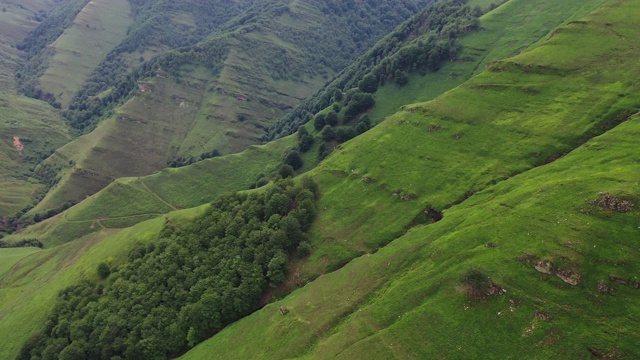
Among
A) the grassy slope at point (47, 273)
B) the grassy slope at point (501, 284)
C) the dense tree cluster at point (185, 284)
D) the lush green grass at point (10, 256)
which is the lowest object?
the lush green grass at point (10, 256)

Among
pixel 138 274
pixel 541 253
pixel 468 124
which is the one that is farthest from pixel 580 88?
pixel 138 274

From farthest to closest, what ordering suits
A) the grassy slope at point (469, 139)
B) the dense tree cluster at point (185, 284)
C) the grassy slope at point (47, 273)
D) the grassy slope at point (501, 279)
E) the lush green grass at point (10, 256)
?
1. the lush green grass at point (10, 256)
2. the grassy slope at point (47, 273)
3. the grassy slope at point (469, 139)
4. the dense tree cluster at point (185, 284)
5. the grassy slope at point (501, 279)

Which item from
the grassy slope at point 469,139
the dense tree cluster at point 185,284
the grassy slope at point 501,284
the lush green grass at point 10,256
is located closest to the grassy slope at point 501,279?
the grassy slope at point 501,284

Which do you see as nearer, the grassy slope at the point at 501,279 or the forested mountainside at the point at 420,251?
the grassy slope at the point at 501,279

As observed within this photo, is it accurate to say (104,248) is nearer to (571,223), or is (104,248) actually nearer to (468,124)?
(468,124)

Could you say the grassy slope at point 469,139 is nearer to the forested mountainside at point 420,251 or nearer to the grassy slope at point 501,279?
the forested mountainside at point 420,251

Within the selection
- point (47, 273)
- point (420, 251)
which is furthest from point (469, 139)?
point (47, 273)

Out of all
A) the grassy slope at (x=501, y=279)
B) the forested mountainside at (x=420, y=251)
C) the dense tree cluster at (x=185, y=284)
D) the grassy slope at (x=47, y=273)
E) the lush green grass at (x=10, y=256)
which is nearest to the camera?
the grassy slope at (x=501, y=279)
